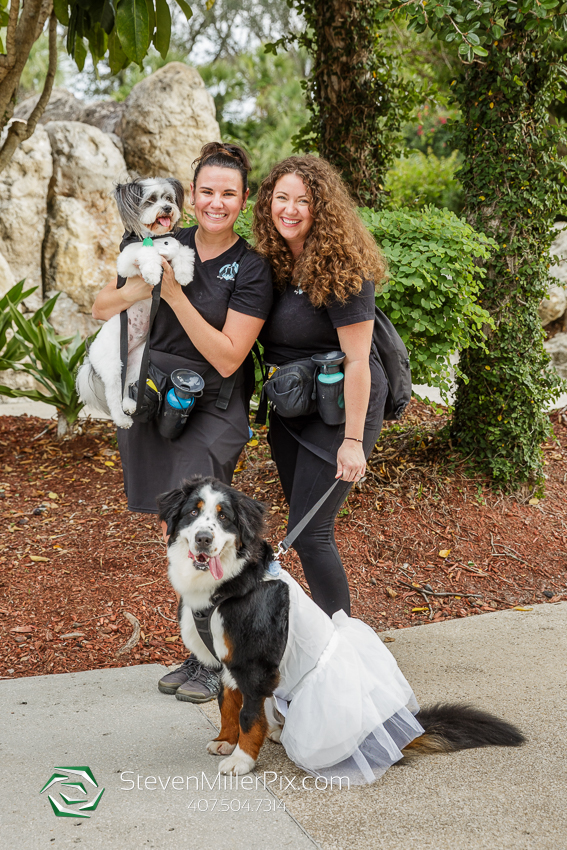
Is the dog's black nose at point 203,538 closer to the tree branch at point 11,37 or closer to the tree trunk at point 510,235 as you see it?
the tree trunk at point 510,235

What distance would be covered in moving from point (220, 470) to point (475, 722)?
1.38 meters

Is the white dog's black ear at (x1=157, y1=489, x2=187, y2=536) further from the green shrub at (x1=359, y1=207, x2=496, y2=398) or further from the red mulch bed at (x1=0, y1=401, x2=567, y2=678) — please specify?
the green shrub at (x1=359, y1=207, x2=496, y2=398)

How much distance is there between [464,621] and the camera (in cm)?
398

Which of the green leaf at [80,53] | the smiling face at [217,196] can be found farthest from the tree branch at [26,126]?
the smiling face at [217,196]

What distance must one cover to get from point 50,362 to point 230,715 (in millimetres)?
4179

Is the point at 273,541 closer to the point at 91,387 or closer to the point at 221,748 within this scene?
the point at 91,387

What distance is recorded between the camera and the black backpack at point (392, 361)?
2941 millimetres

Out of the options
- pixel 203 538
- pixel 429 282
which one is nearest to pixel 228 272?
pixel 203 538

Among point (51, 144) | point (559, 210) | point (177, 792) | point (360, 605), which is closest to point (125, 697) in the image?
point (177, 792)

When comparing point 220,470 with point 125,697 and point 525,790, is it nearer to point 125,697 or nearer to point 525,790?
point 125,697

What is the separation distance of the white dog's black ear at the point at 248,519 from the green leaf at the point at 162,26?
342 cm

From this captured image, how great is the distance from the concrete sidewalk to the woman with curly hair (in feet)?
2.50

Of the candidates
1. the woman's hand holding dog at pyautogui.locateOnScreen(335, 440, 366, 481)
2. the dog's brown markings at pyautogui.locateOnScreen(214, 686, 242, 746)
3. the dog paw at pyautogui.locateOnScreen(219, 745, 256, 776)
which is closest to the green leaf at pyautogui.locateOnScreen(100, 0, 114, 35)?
the woman's hand holding dog at pyautogui.locateOnScreen(335, 440, 366, 481)

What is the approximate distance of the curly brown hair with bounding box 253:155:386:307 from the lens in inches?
104
